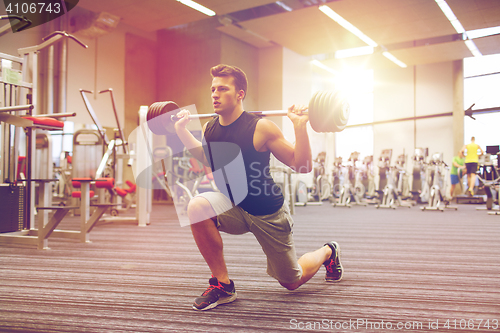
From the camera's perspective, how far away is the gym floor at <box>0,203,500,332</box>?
138 cm

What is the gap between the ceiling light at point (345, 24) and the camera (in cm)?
722

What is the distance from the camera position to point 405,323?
1373 millimetres

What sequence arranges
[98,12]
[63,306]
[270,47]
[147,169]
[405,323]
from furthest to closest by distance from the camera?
1. [270,47]
2. [98,12]
3. [147,169]
4. [63,306]
5. [405,323]

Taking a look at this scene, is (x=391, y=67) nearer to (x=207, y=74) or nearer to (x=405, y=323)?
(x=207, y=74)

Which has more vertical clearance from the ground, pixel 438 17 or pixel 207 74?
pixel 438 17

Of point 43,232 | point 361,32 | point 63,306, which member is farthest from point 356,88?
point 63,306

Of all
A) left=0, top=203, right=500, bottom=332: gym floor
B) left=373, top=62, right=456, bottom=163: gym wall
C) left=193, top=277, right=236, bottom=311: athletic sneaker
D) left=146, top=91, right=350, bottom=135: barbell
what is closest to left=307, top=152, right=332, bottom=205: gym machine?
left=373, top=62, right=456, bottom=163: gym wall

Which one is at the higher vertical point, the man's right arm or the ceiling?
the ceiling

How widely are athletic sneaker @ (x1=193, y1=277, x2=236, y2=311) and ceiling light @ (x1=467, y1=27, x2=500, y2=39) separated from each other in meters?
9.60

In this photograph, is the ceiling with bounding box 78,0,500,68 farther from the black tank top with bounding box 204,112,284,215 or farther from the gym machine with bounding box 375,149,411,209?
the black tank top with bounding box 204,112,284,215

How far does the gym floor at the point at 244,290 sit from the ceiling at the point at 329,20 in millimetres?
5414

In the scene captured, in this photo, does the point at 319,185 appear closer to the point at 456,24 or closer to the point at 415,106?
the point at 456,24

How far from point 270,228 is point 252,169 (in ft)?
0.89

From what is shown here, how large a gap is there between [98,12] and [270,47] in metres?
4.26
